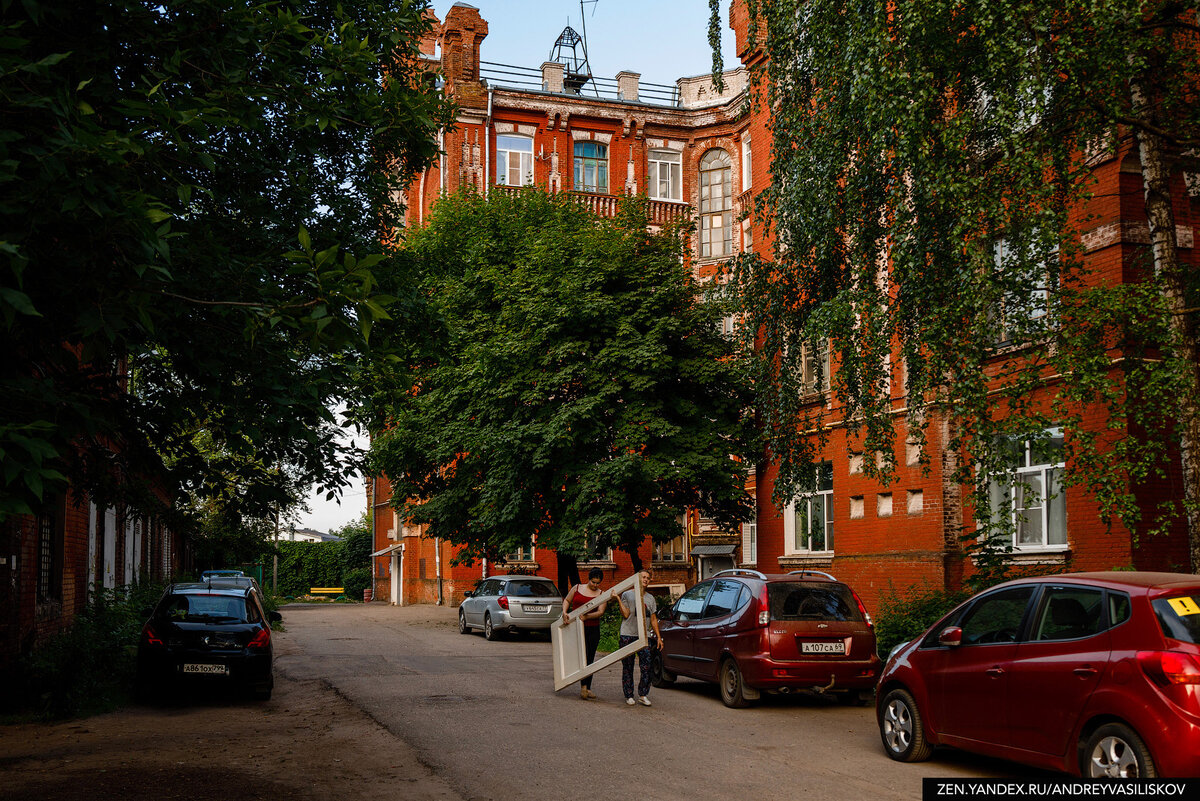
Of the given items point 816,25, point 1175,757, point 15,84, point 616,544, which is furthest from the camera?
point 616,544

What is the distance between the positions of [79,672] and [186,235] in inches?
364

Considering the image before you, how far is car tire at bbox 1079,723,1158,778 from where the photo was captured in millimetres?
6613

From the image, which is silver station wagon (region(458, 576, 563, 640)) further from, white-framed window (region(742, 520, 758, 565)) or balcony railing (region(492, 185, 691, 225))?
balcony railing (region(492, 185, 691, 225))

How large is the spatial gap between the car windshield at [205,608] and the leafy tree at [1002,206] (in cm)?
879

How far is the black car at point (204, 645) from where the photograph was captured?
1325 centimetres

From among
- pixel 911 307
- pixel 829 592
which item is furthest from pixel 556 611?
pixel 911 307

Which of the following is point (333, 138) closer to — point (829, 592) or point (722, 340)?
point (829, 592)

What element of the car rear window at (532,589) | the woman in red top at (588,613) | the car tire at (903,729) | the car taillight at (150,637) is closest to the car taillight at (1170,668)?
the car tire at (903,729)

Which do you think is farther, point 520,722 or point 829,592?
point 829,592

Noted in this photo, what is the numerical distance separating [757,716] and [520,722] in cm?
291

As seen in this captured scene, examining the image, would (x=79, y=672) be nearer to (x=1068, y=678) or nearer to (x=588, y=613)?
(x=588, y=613)

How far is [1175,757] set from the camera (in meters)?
6.38

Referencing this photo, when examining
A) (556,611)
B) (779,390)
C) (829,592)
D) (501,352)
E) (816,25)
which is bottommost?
(556,611)

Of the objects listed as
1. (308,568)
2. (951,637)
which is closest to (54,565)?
(951,637)
